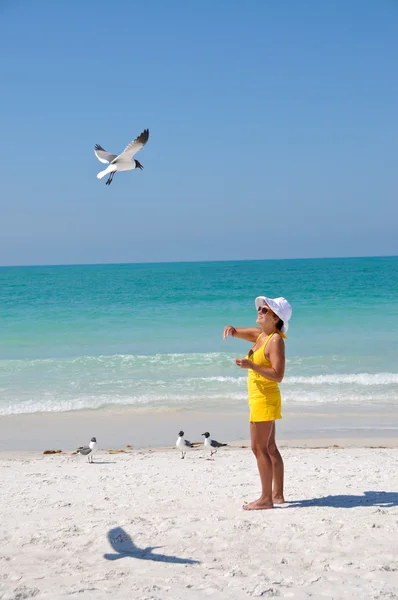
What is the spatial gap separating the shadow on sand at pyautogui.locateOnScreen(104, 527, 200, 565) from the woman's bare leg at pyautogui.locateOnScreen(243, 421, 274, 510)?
980mm

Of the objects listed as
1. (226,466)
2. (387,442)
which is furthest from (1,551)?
(387,442)

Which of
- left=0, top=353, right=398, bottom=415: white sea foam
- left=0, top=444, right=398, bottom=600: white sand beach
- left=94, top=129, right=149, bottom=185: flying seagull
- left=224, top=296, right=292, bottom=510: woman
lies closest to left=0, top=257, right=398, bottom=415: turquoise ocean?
left=0, top=353, right=398, bottom=415: white sea foam

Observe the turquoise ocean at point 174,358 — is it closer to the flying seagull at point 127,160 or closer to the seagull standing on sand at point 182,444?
the seagull standing on sand at point 182,444

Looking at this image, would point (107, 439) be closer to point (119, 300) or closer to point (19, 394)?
point (19, 394)

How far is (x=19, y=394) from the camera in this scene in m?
12.8

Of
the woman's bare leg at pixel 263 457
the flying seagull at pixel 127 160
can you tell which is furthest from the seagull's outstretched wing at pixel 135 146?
the woman's bare leg at pixel 263 457

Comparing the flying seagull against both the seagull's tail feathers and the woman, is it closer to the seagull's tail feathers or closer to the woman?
→ the seagull's tail feathers

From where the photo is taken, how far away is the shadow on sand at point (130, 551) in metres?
4.24

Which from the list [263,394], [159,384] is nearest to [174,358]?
[159,384]

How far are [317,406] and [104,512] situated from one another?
6901mm

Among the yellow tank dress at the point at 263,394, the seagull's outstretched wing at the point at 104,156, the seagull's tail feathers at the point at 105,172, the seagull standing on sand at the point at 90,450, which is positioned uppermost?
the seagull's outstretched wing at the point at 104,156

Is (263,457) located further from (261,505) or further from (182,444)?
(182,444)

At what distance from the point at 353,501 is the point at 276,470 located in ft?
2.37

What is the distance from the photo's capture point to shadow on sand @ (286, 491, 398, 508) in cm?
518
